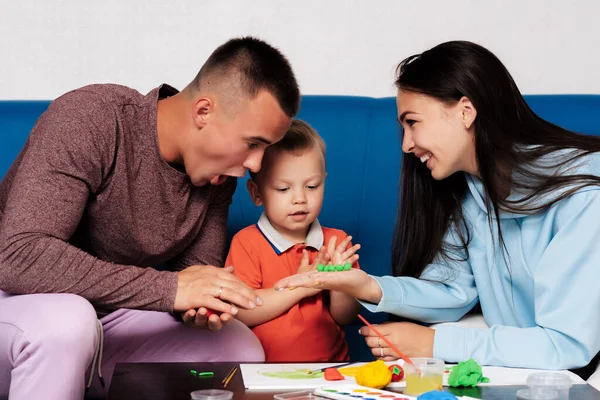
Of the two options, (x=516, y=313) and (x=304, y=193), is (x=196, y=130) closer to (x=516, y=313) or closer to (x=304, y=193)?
(x=304, y=193)

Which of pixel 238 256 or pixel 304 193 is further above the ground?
pixel 304 193

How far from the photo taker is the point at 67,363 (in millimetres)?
1513

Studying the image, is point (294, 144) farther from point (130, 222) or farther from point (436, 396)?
point (436, 396)

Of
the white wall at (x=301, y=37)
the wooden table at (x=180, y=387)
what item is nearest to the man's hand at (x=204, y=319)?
the wooden table at (x=180, y=387)

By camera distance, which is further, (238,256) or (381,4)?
(381,4)

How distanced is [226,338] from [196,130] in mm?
447

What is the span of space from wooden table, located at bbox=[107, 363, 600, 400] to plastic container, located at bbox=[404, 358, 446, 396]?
0.04 meters

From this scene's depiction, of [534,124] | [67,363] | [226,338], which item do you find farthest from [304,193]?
[67,363]

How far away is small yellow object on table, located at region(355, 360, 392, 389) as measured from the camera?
1.42 meters

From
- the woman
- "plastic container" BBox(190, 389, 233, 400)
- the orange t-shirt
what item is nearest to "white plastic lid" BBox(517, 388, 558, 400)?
the woman

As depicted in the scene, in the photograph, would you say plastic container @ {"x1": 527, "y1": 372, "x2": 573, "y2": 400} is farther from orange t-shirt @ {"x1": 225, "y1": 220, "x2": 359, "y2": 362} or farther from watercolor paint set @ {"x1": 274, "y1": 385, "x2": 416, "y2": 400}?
orange t-shirt @ {"x1": 225, "y1": 220, "x2": 359, "y2": 362}

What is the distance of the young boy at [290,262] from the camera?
196 cm

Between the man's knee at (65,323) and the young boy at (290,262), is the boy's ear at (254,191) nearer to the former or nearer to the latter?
the young boy at (290,262)

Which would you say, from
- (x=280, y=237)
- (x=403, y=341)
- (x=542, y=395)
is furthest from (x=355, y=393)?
(x=280, y=237)
